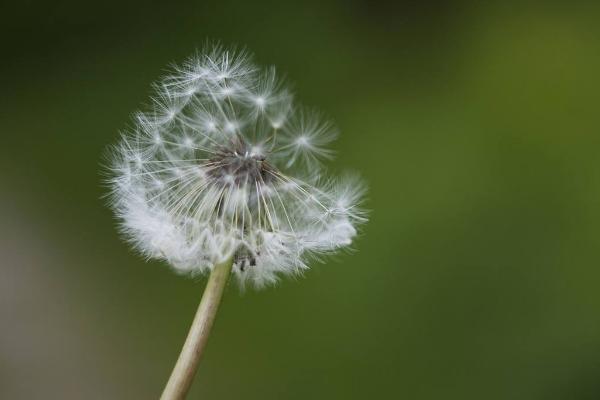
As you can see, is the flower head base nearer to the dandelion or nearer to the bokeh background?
the dandelion

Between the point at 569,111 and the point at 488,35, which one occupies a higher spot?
the point at 488,35

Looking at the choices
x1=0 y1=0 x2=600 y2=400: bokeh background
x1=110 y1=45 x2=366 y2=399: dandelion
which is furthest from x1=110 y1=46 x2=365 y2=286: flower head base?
x1=0 y1=0 x2=600 y2=400: bokeh background

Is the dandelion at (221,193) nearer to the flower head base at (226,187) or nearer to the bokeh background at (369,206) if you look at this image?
the flower head base at (226,187)

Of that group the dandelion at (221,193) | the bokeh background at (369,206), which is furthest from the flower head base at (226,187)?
the bokeh background at (369,206)

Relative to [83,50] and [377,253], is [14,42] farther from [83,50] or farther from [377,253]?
[377,253]

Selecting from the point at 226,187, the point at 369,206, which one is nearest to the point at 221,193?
the point at 226,187

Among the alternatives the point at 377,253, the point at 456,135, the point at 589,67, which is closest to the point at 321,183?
the point at 377,253

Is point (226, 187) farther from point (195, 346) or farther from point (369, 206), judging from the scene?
point (369, 206)
